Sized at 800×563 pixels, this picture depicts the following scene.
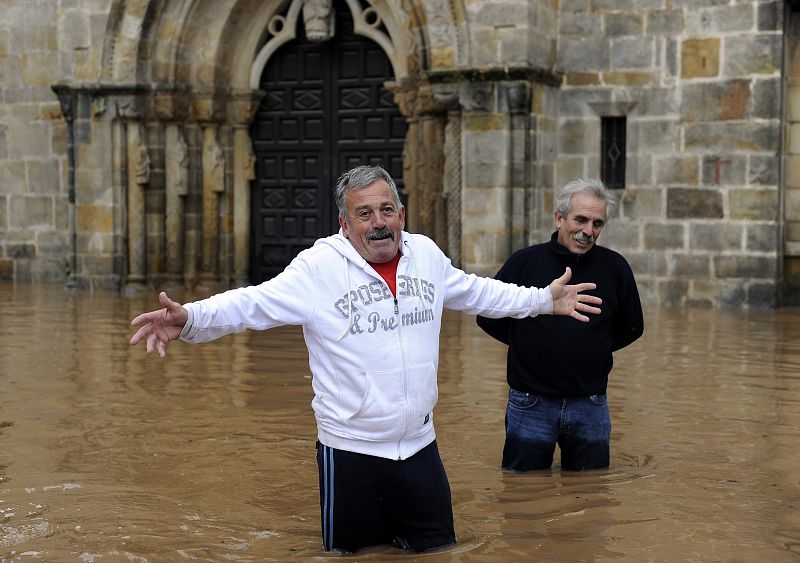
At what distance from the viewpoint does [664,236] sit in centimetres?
1350

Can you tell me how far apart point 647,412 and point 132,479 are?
3.09m

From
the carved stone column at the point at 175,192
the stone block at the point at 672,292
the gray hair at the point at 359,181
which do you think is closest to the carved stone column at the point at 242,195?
the carved stone column at the point at 175,192

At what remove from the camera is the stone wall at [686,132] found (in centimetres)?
1294

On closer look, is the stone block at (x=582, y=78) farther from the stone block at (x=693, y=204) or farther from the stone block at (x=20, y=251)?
the stone block at (x=20, y=251)

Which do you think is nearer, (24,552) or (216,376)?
(24,552)

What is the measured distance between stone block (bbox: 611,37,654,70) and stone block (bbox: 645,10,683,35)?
112 mm

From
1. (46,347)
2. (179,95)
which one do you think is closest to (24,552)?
(46,347)

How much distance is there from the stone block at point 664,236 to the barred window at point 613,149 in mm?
598

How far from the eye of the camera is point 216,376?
8.99m

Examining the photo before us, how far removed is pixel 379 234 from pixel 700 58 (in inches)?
380

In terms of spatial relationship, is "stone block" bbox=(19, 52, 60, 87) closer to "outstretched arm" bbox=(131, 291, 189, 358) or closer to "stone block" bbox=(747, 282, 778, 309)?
"stone block" bbox=(747, 282, 778, 309)

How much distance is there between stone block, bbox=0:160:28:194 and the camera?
17.1m

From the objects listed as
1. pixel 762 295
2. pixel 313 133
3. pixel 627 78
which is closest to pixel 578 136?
pixel 627 78

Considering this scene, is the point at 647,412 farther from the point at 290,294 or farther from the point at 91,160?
the point at 91,160
